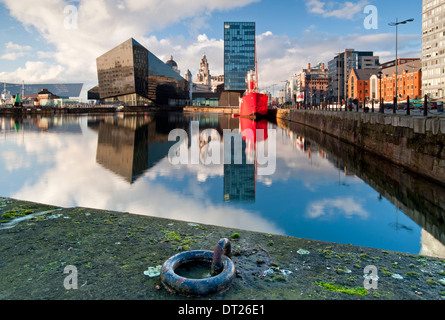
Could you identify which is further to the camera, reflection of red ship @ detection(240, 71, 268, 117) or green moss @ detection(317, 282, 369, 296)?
reflection of red ship @ detection(240, 71, 268, 117)

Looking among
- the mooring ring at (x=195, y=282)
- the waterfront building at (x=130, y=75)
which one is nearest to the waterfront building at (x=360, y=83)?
the waterfront building at (x=130, y=75)

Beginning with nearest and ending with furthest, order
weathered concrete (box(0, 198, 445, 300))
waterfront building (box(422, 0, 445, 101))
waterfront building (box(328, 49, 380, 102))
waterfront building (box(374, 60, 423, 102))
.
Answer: weathered concrete (box(0, 198, 445, 300)) → waterfront building (box(422, 0, 445, 101)) → waterfront building (box(374, 60, 423, 102)) → waterfront building (box(328, 49, 380, 102))

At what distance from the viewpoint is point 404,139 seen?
14148 mm

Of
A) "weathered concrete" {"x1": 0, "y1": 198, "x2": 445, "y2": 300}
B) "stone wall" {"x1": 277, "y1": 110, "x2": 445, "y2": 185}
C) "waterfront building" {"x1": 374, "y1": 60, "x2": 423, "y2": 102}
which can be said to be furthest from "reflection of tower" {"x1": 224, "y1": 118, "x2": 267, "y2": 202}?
A: "waterfront building" {"x1": 374, "y1": 60, "x2": 423, "y2": 102}

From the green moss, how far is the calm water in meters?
3.13

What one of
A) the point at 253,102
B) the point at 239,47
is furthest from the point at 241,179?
the point at 239,47

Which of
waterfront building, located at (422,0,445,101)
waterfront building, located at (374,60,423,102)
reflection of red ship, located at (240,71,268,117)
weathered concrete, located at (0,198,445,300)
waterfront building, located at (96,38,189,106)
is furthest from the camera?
waterfront building, located at (96,38,189,106)

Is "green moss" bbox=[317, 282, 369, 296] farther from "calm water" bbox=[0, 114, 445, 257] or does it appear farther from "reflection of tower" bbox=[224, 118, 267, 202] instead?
"reflection of tower" bbox=[224, 118, 267, 202]

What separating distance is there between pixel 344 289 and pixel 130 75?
365ft

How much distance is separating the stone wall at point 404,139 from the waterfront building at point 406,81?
8734 cm

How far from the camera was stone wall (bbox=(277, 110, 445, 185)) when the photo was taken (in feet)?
37.6

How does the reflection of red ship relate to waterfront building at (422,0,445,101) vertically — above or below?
below

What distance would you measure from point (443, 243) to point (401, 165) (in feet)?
26.3

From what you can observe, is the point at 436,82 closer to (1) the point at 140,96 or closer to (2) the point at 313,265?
(1) the point at 140,96
